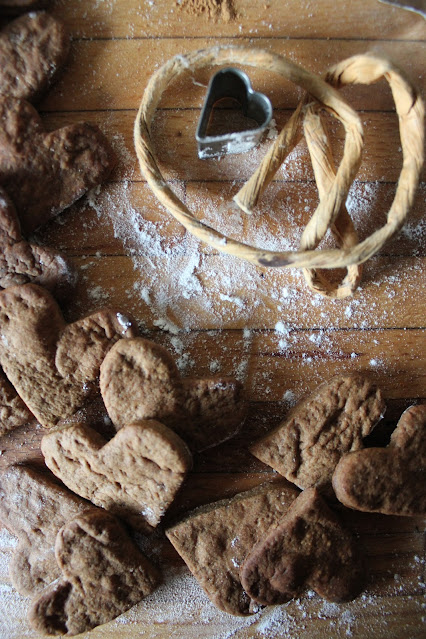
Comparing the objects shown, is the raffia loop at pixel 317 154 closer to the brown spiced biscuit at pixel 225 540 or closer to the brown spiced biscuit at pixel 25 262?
the brown spiced biscuit at pixel 25 262

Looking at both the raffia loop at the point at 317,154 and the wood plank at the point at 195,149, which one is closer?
the raffia loop at the point at 317,154

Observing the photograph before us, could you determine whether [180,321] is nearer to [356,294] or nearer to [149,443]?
[149,443]

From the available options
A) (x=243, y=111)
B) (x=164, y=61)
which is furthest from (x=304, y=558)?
(x=164, y=61)

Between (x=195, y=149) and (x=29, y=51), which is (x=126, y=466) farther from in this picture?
(x=29, y=51)

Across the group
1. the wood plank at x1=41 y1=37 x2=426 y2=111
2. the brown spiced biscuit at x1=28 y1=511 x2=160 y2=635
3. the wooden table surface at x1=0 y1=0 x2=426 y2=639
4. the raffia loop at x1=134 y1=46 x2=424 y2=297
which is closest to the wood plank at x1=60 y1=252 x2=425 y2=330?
the wooden table surface at x1=0 y1=0 x2=426 y2=639

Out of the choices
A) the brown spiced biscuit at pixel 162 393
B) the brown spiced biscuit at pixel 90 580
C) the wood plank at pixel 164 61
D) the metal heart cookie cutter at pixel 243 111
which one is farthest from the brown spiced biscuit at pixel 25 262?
the brown spiced biscuit at pixel 90 580

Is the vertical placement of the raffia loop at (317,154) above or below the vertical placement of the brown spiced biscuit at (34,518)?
above

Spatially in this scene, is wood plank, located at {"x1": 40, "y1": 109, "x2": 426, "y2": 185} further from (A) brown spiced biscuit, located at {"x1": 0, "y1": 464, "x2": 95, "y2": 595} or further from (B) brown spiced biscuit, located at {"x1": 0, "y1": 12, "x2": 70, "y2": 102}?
(A) brown spiced biscuit, located at {"x1": 0, "y1": 464, "x2": 95, "y2": 595}
